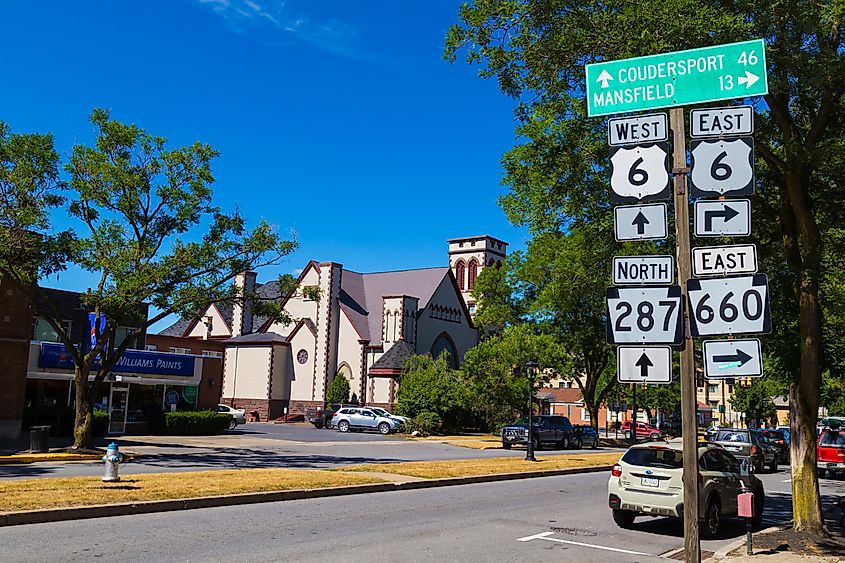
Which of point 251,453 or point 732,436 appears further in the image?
point 732,436

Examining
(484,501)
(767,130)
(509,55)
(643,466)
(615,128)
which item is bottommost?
(484,501)

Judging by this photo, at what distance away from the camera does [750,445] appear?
2742 cm

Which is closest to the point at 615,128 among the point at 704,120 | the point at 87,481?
the point at 704,120

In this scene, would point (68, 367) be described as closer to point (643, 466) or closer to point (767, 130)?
point (643, 466)

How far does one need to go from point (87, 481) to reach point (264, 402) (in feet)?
144

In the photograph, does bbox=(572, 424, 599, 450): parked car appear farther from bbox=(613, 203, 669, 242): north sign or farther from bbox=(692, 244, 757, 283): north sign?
bbox=(692, 244, 757, 283): north sign

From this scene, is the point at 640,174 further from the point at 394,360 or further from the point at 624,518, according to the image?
the point at 394,360

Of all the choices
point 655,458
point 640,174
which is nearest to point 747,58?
point 640,174

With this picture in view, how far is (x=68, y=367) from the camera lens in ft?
109

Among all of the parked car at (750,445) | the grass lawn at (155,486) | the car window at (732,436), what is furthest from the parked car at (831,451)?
the grass lawn at (155,486)

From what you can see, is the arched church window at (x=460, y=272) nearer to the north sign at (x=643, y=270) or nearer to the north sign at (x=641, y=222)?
the north sign at (x=641, y=222)

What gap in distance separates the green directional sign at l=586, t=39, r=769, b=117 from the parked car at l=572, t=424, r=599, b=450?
34256 millimetres

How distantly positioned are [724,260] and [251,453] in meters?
22.7

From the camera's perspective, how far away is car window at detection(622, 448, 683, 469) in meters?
12.9
